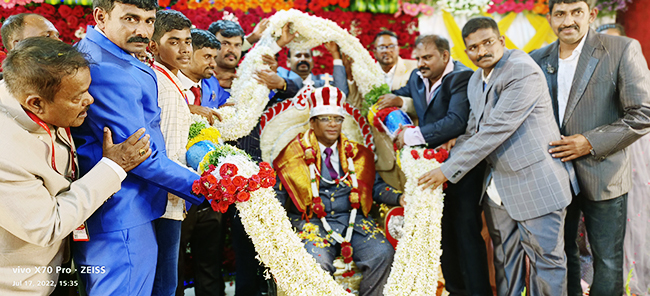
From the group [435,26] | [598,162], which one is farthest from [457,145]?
[435,26]

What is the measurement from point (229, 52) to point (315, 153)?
1.40 meters

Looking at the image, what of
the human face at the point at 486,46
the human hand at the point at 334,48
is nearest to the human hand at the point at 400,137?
the human face at the point at 486,46

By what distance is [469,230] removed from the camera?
4145 mm

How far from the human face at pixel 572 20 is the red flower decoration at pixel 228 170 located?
116 inches

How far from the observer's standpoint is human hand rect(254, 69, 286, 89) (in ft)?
14.3

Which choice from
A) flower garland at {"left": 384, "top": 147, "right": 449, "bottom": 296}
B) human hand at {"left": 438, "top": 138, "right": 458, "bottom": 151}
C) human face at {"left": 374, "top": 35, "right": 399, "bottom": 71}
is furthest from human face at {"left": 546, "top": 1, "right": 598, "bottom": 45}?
human face at {"left": 374, "top": 35, "right": 399, "bottom": 71}

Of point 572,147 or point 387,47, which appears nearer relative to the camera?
point 572,147

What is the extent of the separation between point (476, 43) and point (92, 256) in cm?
321

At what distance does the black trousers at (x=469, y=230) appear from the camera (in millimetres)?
4113

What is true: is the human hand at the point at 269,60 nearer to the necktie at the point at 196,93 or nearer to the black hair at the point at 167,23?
the necktie at the point at 196,93

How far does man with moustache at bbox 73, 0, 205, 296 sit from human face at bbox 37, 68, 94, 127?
15 centimetres

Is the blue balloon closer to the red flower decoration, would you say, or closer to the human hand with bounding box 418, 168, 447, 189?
the red flower decoration

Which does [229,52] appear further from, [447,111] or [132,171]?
[132,171]

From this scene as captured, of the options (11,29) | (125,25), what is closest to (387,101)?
(125,25)
